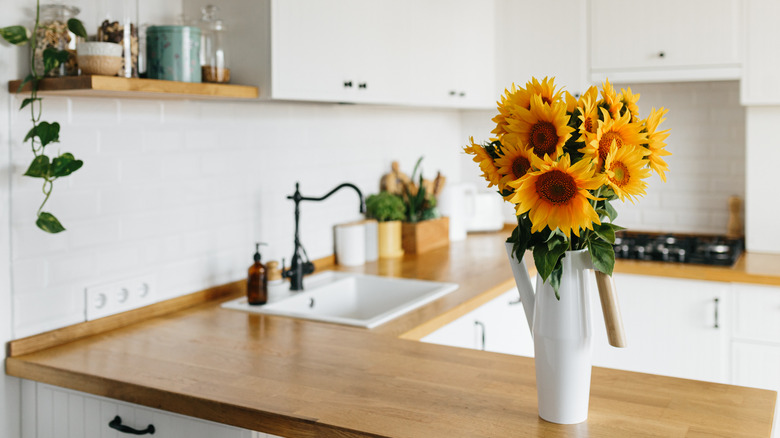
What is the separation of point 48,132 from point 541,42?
8.31ft

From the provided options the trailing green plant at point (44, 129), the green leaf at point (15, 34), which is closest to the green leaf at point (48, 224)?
the trailing green plant at point (44, 129)

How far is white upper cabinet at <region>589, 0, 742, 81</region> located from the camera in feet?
11.0

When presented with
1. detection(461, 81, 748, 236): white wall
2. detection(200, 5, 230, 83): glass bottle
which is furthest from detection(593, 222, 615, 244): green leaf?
detection(461, 81, 748, 236): white wall

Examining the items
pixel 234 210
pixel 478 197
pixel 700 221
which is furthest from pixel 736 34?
pixel 234 210

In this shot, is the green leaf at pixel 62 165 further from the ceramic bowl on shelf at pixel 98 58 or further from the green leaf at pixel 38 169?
the ceramic bowl on shelf at pixel 98 58

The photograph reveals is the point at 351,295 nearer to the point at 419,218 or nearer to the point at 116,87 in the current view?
the point at 419,218

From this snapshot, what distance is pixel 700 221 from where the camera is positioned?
385 cm

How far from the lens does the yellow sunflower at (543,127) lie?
126 centimetres

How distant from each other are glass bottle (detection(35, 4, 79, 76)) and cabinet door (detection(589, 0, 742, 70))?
8.08 feet

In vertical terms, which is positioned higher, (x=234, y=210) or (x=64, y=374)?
(x=234, y=210)

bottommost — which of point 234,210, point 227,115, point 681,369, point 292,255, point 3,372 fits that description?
point 681,369

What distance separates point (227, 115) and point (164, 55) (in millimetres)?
576

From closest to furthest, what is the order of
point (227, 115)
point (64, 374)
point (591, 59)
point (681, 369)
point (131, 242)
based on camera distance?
point (64, 374) < point (131, 242) < point (227, 115) < point (681, 369) < point (591, 59)

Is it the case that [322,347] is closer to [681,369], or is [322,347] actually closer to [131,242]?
[131,242]
